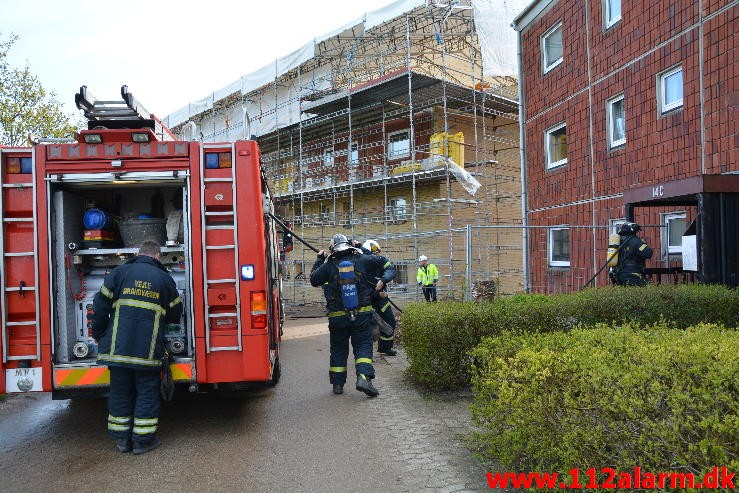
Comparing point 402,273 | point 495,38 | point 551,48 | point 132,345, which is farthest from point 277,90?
point 132,345

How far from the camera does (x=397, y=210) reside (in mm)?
21609

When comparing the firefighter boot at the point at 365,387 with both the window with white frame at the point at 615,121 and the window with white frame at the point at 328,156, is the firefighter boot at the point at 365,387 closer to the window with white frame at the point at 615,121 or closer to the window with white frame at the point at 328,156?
the window with white frame at the point at 615,121

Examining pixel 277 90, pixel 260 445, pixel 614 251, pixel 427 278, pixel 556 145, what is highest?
pixel 277 90

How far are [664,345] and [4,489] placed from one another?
4.52m

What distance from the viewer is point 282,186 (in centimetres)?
2564

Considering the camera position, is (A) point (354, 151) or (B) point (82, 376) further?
(A) point (354, 151)

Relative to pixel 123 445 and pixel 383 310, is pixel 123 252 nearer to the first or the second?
pixel 123 445

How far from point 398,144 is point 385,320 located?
1372 centimetres

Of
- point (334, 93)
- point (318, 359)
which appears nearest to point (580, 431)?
point (318, 359)

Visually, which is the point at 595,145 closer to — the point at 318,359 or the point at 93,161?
the point at 318,359

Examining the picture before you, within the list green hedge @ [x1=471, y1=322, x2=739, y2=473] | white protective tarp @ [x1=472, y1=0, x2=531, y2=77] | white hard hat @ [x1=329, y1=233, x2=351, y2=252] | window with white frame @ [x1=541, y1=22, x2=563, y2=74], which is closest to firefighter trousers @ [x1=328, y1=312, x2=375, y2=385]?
white hard hat @ [x1=329, y1=233, x2=351, y2=252]

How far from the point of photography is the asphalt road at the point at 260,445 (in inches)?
162

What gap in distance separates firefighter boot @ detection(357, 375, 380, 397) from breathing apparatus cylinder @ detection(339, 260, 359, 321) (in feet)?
2.22

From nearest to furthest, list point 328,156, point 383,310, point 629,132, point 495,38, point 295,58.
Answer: point 383,310
point 629,132
point 495,38
point 295,58
point 328,156
